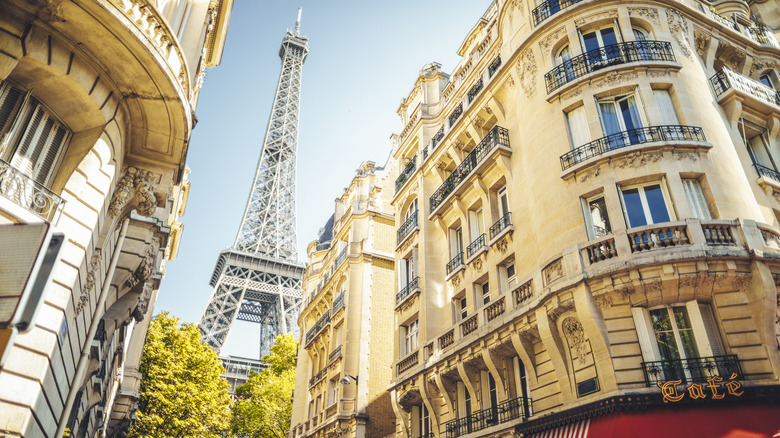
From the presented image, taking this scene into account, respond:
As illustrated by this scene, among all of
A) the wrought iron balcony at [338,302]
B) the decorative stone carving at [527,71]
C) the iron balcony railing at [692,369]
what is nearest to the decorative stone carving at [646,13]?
the decorative stone carving at [527,71]

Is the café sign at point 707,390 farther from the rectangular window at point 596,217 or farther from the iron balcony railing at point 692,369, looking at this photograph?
the rectangular window at point 596,217

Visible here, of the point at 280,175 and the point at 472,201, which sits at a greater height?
the point at 280,175

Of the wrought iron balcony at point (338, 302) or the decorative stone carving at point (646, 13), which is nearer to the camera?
the decorative stone carving at point (646, 13)

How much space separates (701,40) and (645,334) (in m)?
11.7

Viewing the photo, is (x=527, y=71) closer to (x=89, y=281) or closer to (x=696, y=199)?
(x=696, y=199)

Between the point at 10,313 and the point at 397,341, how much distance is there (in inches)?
731

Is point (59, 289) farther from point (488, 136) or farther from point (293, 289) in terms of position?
point (293, 289)

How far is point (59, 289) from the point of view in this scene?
9086 mm

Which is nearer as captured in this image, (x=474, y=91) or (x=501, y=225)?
(x=501, y=225)

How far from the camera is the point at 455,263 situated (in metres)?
→ 21.2

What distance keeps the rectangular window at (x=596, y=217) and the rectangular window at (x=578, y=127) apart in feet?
6.59

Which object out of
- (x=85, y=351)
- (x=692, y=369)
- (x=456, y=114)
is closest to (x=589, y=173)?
(x=692, y=369)

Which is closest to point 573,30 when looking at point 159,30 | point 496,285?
point 496,285

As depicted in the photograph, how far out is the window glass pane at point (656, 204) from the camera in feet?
46.3
